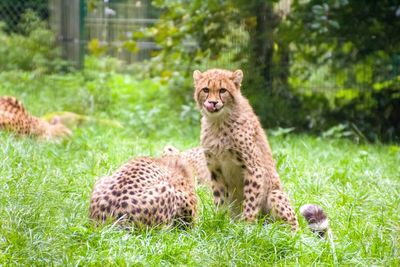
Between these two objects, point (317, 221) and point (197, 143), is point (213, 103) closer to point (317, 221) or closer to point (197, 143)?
point (317, 221)

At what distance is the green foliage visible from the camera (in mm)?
9125

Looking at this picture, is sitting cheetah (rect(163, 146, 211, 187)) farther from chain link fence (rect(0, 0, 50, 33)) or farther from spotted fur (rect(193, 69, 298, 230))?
chain link fence (rect(0, 0, 50, 33))

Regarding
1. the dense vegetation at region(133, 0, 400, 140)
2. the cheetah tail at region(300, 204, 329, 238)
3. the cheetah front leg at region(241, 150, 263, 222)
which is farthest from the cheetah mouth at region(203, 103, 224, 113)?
the dense vegetation at region(133, 0, 400, 140)

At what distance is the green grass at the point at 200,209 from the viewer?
339 centimetres

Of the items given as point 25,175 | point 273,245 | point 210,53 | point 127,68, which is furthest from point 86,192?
point 127,68

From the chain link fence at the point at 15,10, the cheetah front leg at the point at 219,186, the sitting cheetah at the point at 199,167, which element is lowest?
the sitting cheetah at the point at 199,167

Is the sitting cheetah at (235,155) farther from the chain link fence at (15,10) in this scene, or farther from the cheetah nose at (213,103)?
the chain link fence at (15,10)

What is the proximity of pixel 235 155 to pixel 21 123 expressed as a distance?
9.03 ft

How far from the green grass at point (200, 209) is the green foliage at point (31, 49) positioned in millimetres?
1581

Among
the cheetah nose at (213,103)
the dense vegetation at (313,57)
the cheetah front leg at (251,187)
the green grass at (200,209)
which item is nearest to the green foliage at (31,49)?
the green grass at (200,209)

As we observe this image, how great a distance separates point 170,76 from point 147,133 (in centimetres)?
102

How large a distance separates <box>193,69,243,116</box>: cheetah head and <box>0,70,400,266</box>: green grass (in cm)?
57

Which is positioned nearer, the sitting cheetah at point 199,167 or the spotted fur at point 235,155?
the spotted fur at point 235,155

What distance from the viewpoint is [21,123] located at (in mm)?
6332
